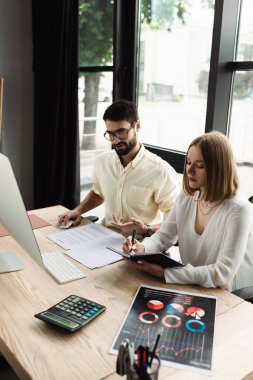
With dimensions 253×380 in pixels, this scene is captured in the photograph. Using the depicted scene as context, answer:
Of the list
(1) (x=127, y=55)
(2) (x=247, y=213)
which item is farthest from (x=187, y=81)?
(2) (x=247, y=213)

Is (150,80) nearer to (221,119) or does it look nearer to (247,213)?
(221,119)

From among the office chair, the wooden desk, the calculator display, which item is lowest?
the office chair

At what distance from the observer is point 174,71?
2.54 metres

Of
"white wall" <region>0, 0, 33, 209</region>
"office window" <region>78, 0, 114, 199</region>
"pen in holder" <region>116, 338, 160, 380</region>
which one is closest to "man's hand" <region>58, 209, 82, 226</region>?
"pen in holder" <region>116, 338, 160, 380</region>

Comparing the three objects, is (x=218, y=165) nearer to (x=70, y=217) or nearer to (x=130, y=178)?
(x=130, y=178)

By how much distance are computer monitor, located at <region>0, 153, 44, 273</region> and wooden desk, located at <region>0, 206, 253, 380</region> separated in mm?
192

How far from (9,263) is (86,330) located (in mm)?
551

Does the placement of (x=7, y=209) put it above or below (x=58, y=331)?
above

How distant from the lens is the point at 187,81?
245 cm

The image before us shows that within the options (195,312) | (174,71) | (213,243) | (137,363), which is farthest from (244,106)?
(137,363)

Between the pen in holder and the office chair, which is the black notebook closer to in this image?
the office chair

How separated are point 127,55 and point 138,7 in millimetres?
330

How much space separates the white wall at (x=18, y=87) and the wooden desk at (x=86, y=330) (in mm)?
2008

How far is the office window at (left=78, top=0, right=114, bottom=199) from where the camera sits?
2920 mm
